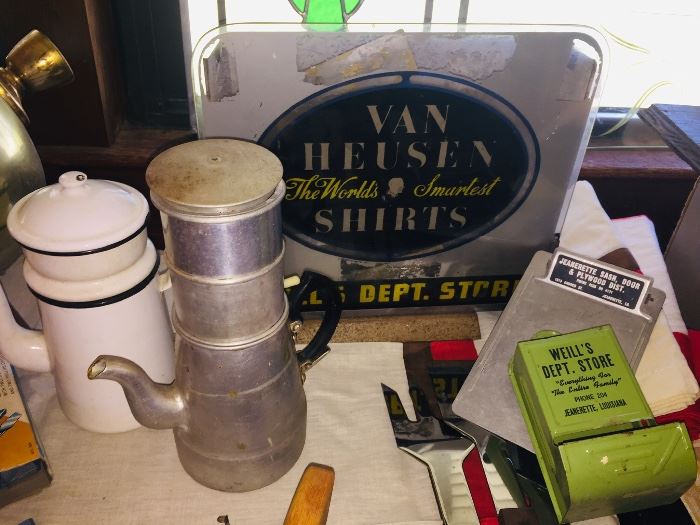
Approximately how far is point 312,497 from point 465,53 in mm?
489

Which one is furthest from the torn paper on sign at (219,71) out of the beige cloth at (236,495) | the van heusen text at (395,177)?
the beige cloth at (236,495)

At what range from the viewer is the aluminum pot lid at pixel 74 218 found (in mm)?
527

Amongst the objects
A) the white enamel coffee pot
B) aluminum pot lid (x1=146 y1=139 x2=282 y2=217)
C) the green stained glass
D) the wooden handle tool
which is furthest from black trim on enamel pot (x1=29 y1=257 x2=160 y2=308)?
the green stained glass

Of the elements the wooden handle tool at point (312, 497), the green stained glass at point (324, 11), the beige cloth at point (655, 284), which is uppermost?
the green stained glass at point (324, 11)

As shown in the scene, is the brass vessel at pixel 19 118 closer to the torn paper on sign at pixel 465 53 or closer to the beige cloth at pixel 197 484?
the beige cloth at pixel 197 484

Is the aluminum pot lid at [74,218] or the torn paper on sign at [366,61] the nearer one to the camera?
the aluminum pot lid at [74,218]

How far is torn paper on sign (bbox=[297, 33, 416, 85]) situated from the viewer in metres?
0.65

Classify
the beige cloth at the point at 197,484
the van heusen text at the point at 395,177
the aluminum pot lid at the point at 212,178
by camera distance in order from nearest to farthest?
1. the aluminum pot lid at the point at 212,178
2. the beige cloth at the point at 197,484
3. the van heusen text at the point at 395,177

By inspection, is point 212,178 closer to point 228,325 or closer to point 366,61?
point 228,325

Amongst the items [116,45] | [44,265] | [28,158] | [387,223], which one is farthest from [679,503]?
[116,45]

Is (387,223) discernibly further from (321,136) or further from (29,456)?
(29,456)

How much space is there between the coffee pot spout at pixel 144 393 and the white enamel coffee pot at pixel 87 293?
0.22ft

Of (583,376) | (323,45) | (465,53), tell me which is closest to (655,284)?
(583,376)

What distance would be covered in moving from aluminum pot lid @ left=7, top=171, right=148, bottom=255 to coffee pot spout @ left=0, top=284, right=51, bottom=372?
12cm
